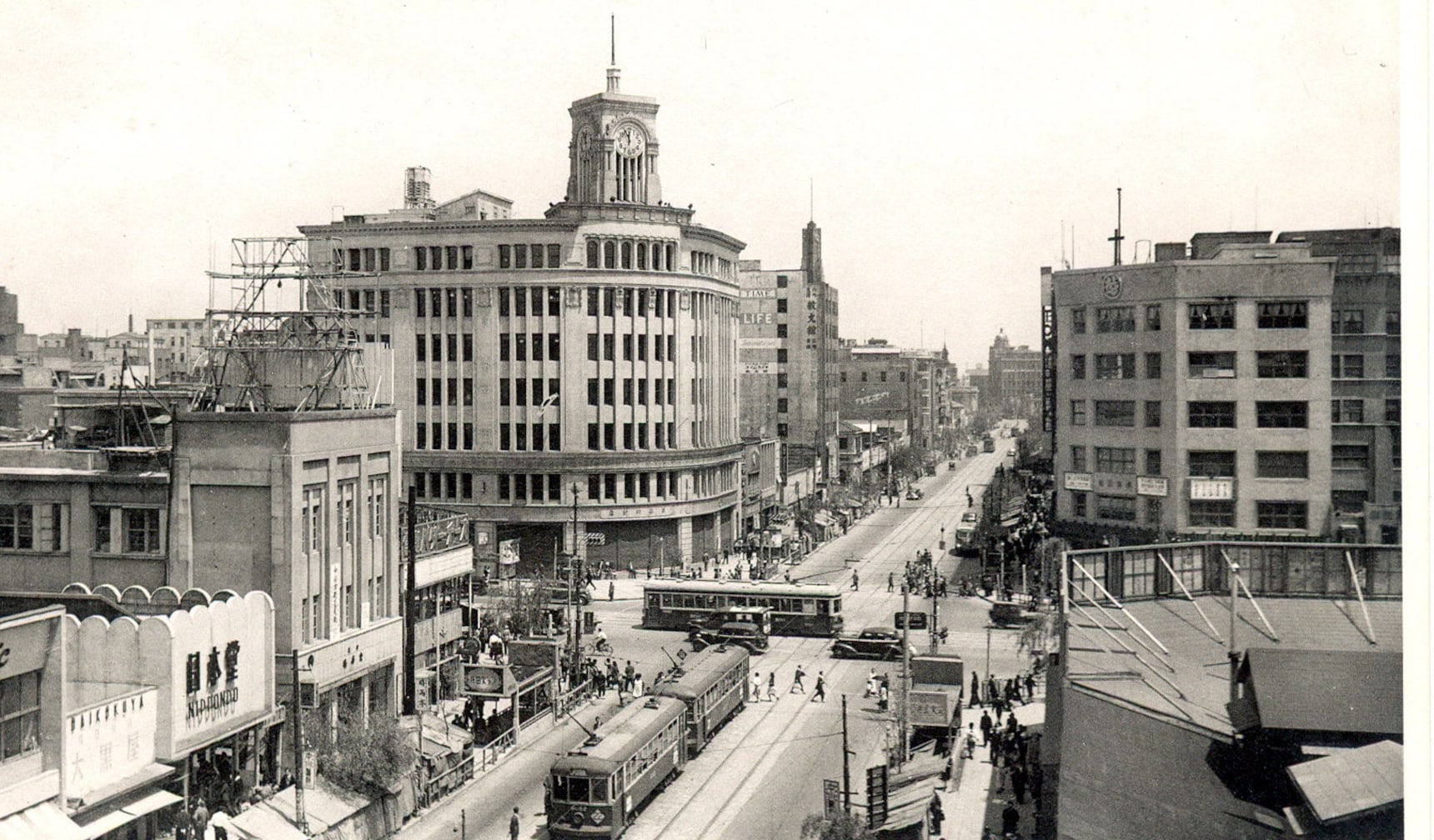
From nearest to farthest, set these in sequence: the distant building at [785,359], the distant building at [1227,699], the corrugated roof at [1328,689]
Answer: the distant building at [1227,699], the corrugated roof at [1328,689], the distant building at [785,359]

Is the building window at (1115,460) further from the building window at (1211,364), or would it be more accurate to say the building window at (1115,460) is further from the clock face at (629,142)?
the clock face at (629,142)

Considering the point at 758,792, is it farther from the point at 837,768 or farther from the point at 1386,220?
the point at 1386,220

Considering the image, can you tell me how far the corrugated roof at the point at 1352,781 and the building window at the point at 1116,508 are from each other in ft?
132

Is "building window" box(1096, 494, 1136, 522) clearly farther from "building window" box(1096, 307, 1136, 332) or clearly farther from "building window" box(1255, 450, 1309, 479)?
"building window" box(1096, 307, 1136, 332)

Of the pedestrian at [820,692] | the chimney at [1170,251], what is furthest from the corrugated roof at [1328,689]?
the chimney at [1170,251]

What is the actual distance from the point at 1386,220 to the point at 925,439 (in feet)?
577

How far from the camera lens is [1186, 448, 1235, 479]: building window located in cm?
5322

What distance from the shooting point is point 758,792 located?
1378 inches

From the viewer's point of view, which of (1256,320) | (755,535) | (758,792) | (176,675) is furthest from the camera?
(755,535)

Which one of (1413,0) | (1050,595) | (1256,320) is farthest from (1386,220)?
(1050,595)

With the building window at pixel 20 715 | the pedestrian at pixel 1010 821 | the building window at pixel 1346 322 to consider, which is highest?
the building window at pixel 1346 322

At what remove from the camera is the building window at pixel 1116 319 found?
55719 millimetres

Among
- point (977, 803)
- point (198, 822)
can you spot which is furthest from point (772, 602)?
point (198, 822)

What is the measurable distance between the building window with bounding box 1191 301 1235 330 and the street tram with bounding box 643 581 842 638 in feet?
67.8
